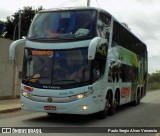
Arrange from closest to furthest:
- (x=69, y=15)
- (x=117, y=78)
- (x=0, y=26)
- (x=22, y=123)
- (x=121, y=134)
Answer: (x=121, y=134), (x=22, y=123), (x=69, y=15), (x=117, y=78), (x=0, y=26)

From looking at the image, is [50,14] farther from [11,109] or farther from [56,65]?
[11,109]

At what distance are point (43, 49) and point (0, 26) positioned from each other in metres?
6.17

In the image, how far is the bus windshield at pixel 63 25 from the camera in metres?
14.7

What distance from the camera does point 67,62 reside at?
567 inches

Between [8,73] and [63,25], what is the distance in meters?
9.78

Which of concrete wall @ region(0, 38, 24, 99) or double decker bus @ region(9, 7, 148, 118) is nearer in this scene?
double decker bus @ region(9, 7, 148, 118)

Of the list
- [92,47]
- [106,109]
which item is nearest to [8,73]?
[106,109]

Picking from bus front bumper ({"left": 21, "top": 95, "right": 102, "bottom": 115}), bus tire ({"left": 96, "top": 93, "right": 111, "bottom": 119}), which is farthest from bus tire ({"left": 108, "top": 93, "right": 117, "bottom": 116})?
bus front bumper ({"left": 21, "top": 95, "right": 102, "bottom": 115})

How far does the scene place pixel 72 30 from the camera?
1477 centimetres

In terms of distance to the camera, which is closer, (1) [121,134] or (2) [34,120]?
(1) [121,134]

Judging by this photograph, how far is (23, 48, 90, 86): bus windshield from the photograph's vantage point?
564 inches

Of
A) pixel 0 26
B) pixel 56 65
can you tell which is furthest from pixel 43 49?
pixel 0 26

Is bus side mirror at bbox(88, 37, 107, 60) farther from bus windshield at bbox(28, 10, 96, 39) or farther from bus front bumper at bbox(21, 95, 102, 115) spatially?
bus front bumper at bbox(21, 95, 102, 115)

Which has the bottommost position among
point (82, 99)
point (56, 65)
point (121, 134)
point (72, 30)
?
point (121, 134)
